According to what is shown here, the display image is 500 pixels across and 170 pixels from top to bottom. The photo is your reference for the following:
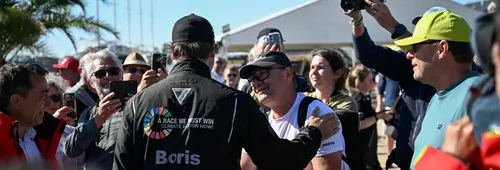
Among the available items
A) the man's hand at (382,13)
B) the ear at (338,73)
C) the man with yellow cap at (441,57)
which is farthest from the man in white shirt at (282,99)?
the ear at (338,73)

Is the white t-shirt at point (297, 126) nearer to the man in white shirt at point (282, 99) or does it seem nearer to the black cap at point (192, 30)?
the man in white shirt at point (282, 99)

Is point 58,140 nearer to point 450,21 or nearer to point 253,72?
point 253,72

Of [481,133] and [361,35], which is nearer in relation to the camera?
[481,133]

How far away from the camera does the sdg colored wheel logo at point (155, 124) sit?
2891 mm

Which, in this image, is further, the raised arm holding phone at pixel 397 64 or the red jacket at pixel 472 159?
the raised arm holding phone at pixel 397 64

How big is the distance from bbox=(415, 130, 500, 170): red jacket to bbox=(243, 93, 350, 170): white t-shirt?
1431 millimetres

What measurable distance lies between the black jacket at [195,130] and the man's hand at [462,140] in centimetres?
122

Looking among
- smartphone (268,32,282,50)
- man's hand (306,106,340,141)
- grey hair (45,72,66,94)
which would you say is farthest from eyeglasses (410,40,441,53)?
grey hair (45,72,66,94)

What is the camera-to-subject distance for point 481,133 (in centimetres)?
168

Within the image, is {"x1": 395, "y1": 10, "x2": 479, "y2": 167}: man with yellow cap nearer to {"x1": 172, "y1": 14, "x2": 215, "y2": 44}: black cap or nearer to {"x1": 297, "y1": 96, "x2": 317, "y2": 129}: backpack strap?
{"x1": 297, "y1": 96, "x2": 317, "y2": 129}: backpack strap

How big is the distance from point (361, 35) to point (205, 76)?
1.78 m

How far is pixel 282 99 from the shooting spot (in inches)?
146

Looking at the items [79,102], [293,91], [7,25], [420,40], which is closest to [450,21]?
[420,40]

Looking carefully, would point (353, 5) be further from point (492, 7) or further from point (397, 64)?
point (492, 7)
